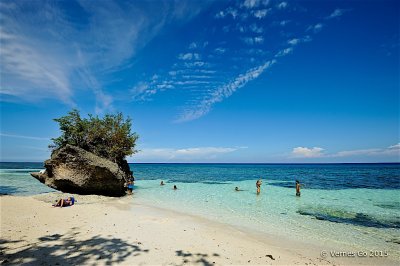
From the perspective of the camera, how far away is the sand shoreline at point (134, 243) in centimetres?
771

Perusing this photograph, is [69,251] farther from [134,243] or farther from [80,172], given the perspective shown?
[80,172]

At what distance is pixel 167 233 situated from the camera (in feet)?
35.8

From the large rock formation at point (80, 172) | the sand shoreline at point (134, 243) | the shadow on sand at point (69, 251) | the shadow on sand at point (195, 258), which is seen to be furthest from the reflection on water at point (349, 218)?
the large rock formation at point (80, 172)

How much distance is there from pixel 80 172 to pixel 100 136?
8.11 meters

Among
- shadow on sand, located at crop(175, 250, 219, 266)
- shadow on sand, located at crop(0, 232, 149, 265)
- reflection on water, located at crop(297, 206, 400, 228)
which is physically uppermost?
shadow on sand, located at crop(0, 232, 149, 265)

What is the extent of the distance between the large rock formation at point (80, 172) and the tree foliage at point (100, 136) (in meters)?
5.59

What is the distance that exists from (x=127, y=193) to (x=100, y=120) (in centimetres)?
990

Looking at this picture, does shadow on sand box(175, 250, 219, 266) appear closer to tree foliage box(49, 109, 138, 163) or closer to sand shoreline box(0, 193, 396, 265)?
sand shoreline box(0, 193, 396, 265)

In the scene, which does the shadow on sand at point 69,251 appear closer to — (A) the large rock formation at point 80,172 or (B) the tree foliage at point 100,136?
(A) the large rock formation at point 80,172

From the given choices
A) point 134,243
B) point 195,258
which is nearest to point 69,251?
point 134,243

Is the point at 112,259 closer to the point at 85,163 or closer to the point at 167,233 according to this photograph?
the point at 167,233

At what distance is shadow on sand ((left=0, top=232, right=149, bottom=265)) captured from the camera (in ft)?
23.6

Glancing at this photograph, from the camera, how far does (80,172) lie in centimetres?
2141

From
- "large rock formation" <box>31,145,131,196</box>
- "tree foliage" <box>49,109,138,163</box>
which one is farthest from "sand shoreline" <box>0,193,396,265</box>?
"tree foliage" <box>49,109,138,163</box>
